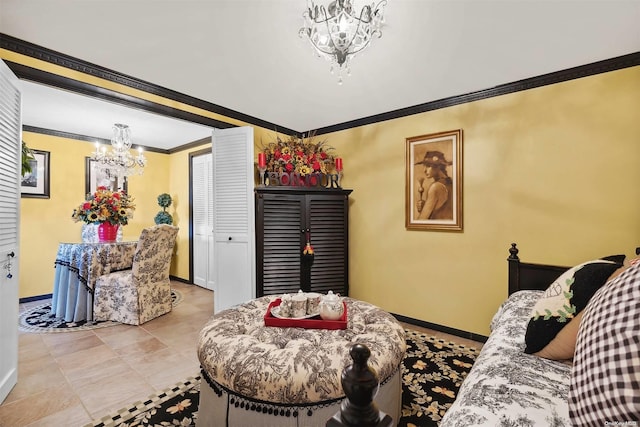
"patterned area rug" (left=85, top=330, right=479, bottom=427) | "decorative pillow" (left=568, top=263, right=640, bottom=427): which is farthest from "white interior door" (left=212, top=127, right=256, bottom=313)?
"decorative pillow" (left=568, top=263, right=640, bottom=427)

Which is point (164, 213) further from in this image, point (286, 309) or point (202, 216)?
point (286, 309)

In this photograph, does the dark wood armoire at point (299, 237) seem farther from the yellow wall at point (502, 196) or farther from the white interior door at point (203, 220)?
the white interior door at point (203, 220)

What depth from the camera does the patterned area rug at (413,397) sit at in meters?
1.65

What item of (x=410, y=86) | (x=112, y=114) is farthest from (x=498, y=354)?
(x=112, y=114)

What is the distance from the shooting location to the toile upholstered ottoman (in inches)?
48.2

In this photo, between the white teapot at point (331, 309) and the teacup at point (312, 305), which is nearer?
the white teapot at point (331, 309)

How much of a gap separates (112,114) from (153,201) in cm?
200

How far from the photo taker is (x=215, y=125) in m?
3.24

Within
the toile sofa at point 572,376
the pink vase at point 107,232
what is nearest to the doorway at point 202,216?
the pink vase at point 107,232

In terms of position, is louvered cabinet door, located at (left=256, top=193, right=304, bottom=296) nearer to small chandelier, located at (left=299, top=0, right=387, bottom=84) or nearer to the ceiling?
the ceiling

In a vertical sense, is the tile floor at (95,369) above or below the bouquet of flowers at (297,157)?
below

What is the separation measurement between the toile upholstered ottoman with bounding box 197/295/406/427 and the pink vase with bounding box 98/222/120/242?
2770 mm

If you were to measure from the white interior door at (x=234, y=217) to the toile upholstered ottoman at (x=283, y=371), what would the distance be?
5.23 feet

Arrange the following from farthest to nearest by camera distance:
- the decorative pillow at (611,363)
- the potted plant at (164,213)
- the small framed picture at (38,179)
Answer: the potted plant at (164,213), the small framed picture at (38,179), the decorative pillow at (611,363)
